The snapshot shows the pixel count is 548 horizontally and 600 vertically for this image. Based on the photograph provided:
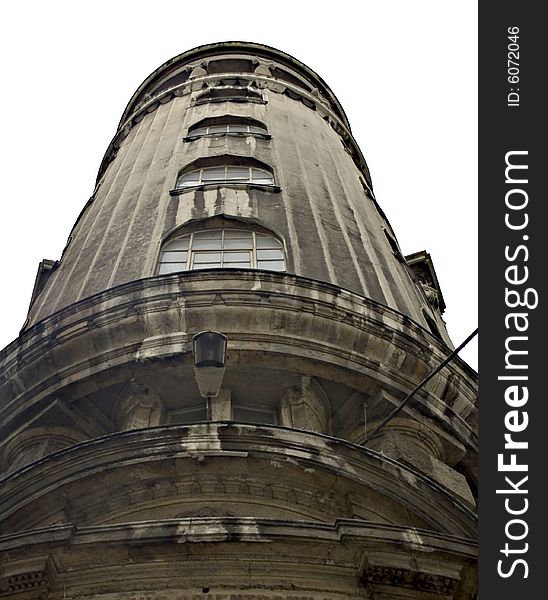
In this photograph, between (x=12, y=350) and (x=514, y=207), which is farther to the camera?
(x=12, y=350)

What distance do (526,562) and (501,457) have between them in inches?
39.4

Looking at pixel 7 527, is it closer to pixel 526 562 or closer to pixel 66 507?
pixel 66 507

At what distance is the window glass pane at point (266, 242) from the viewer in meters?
18.0

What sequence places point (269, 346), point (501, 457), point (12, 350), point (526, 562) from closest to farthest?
point (526, 562) < point (501, 457) < point (269, 346) < point (12, 350)

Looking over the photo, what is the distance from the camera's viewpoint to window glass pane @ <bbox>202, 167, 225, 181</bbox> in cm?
2111

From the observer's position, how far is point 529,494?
25.4ft

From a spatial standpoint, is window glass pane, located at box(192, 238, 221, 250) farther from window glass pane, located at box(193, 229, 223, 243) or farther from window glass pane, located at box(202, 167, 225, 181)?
window glass pane, located at box(202, 167, 225, 181)

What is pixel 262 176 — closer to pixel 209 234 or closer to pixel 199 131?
pixel 209 234

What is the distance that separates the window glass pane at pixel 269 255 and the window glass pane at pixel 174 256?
1274mm

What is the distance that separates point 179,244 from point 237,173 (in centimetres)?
381

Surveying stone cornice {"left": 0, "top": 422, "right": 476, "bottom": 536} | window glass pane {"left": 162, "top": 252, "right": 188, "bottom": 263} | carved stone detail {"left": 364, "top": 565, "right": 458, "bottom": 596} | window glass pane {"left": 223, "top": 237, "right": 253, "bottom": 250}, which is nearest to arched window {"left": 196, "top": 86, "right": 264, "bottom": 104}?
window glass pane {"left": 223, "top": 237, "right": 253, "bottom": 250}

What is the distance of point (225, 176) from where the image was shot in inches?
837

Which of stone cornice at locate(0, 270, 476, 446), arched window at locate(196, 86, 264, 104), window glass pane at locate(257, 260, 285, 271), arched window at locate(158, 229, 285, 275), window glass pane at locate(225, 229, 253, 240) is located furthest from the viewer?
arched window at locate(196, 86, 264, 104)

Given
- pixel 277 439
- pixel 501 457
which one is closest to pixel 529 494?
pixel 501 457
